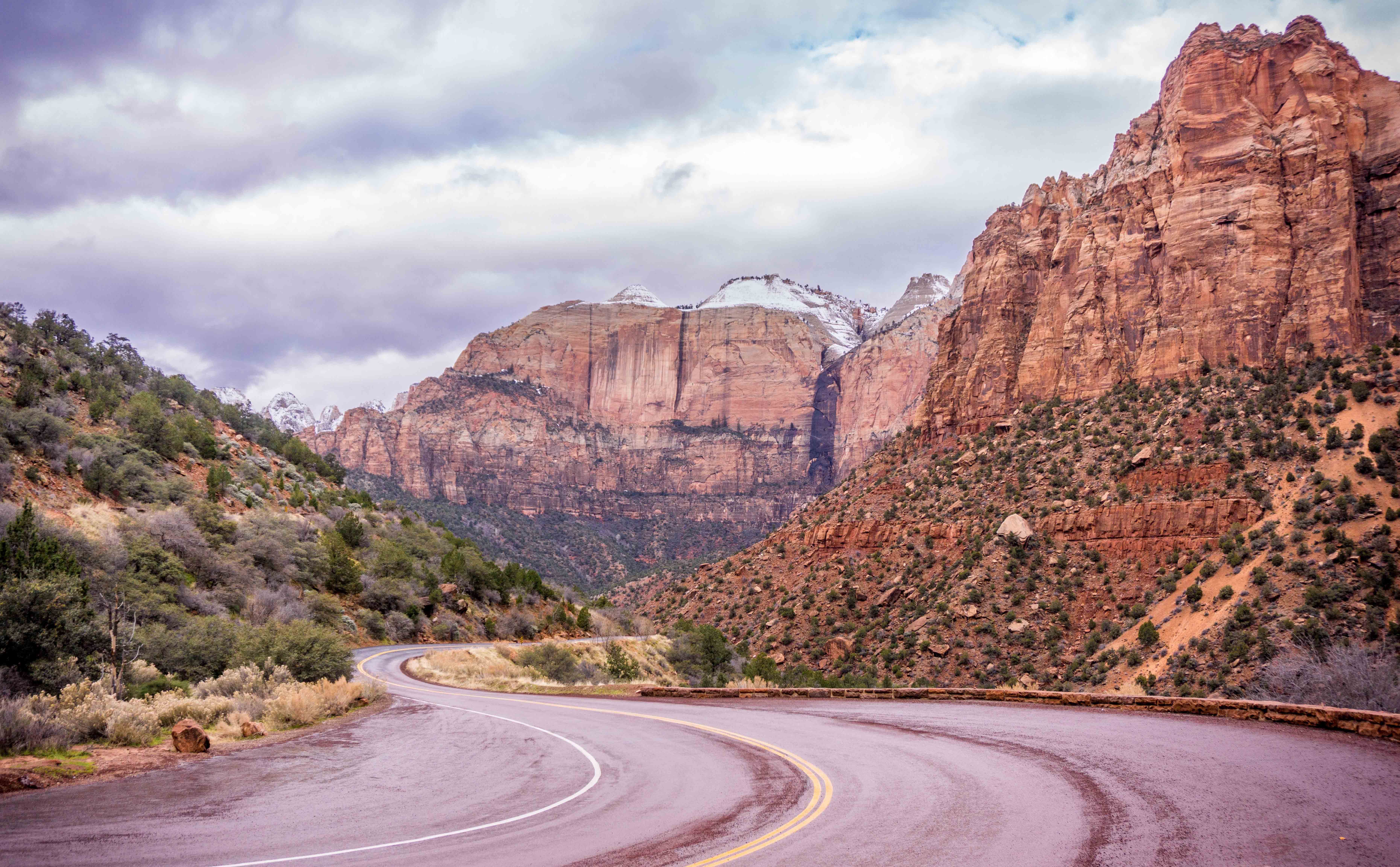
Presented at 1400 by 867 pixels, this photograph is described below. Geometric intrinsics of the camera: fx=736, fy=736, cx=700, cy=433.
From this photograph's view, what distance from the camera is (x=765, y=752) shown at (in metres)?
12.9

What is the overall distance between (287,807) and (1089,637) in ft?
124

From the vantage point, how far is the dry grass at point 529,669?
2839cm

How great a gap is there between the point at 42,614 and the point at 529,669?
2404 cm

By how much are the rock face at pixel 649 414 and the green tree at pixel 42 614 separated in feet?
437

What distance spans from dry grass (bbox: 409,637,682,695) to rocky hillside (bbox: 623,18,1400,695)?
8.66m

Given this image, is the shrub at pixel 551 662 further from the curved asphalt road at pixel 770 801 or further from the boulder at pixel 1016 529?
the boulder at pixel 1016 529

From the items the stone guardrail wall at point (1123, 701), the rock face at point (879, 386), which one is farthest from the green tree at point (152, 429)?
the rock face at point (879, 386)

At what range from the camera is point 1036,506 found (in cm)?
4691

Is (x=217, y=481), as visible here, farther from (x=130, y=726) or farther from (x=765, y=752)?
(x=765, y=752)

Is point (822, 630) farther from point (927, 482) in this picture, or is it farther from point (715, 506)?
point (715, 506)

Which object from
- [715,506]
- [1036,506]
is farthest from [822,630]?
[715,506]

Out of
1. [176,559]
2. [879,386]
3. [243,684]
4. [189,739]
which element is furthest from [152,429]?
[879,386]

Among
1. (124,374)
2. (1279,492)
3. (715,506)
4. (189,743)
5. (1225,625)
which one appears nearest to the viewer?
(189,743)

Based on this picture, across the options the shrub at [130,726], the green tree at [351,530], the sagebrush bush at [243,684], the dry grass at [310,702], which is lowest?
the dry grass at [310,702]
